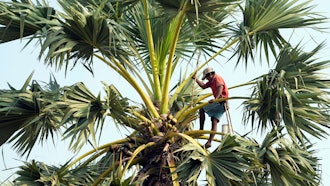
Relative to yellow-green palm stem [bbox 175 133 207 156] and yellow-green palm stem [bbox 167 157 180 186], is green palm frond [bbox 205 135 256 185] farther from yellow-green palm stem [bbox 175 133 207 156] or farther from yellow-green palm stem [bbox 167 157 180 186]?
yellow-green palm stem [bbox 167 157 180 186]

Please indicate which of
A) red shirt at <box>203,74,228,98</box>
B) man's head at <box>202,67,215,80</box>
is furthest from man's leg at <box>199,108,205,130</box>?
man's head at <box>202,67,215,80</box>

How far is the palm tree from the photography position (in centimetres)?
765

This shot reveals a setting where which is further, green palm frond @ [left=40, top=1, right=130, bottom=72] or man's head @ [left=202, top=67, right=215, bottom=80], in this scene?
man's head @ [left=202, top=67, right=215, bottom=80]

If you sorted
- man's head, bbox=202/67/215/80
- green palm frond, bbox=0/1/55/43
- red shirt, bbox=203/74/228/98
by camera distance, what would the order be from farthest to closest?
man's head, bbox=202/67/215/80, red shirt, bbox=203/74/228/98, green palm frond, bbox=0/1/55/43

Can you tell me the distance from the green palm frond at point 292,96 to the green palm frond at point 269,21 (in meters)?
0.41

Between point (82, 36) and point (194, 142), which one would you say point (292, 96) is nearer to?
point (194, 142)

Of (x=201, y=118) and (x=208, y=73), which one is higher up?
(x=208, y=73)

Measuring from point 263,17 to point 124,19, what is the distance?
256 centimetres

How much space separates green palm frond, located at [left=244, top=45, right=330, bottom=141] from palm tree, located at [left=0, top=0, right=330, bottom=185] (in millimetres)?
13

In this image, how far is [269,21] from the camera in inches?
352

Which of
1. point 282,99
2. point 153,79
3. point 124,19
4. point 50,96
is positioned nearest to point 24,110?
point 50,96

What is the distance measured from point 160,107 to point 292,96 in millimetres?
1896

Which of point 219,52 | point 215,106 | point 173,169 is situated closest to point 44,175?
point 173,169

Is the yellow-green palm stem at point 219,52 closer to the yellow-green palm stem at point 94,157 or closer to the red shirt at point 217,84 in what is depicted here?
the red shirt at point 217,84
